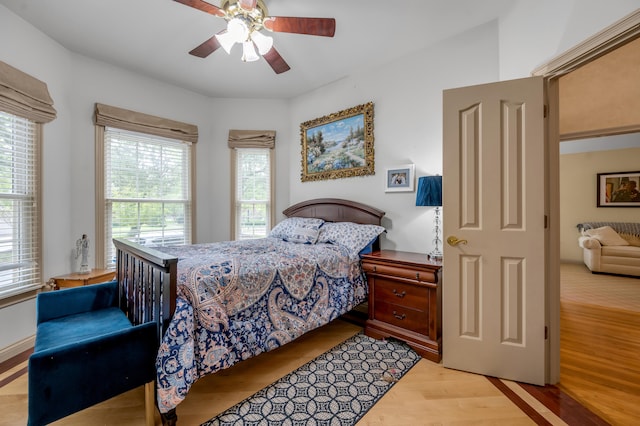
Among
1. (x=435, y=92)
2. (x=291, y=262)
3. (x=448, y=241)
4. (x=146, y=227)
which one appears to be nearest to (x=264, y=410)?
(x=291, y=262)

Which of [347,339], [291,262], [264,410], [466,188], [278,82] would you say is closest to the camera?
[264,410]

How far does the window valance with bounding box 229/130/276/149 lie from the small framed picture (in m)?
1.89

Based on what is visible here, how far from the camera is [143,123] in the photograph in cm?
337

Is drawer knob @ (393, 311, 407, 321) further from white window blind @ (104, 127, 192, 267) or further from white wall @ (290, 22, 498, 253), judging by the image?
white window blind @ (104, 127, 192, 267)

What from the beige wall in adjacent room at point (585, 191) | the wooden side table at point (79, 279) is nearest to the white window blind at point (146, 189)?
the wooden side table at point (79, 279)

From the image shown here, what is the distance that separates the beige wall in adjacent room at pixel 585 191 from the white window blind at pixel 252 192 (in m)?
6.37

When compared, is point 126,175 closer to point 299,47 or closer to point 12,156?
point 12,156

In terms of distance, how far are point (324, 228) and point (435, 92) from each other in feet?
5.88

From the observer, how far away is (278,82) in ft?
11.9

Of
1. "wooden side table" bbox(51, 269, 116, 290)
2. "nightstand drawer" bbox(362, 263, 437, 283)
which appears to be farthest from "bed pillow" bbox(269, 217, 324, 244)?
"wooden side table" bbox(51, 269, 116, 290)

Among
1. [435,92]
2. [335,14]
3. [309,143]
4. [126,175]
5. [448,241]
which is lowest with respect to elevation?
[448,241]

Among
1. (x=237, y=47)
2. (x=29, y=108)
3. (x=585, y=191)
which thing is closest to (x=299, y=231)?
(x=237, y=47)

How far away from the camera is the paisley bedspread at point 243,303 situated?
1.43 metres

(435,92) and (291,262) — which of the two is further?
(435,92)
